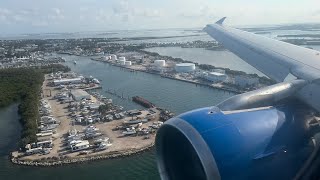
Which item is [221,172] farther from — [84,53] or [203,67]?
[84,53]

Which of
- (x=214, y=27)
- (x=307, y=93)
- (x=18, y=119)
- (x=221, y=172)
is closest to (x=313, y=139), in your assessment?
(x=307, y=93)

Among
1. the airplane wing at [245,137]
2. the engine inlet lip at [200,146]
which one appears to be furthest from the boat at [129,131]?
the engine inlet lip at [200,146]

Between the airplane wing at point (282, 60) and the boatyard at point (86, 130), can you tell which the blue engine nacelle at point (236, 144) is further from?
the boatyard at point (86, 130)

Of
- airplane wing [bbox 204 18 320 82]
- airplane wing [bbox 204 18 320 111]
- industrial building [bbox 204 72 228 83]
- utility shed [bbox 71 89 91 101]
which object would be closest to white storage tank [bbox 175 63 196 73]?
industrial building [bbox 204 72 228 83]

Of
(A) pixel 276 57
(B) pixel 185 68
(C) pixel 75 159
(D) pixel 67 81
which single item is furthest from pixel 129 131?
(B) pixel 185 68

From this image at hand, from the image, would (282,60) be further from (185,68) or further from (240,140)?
(185,68)
